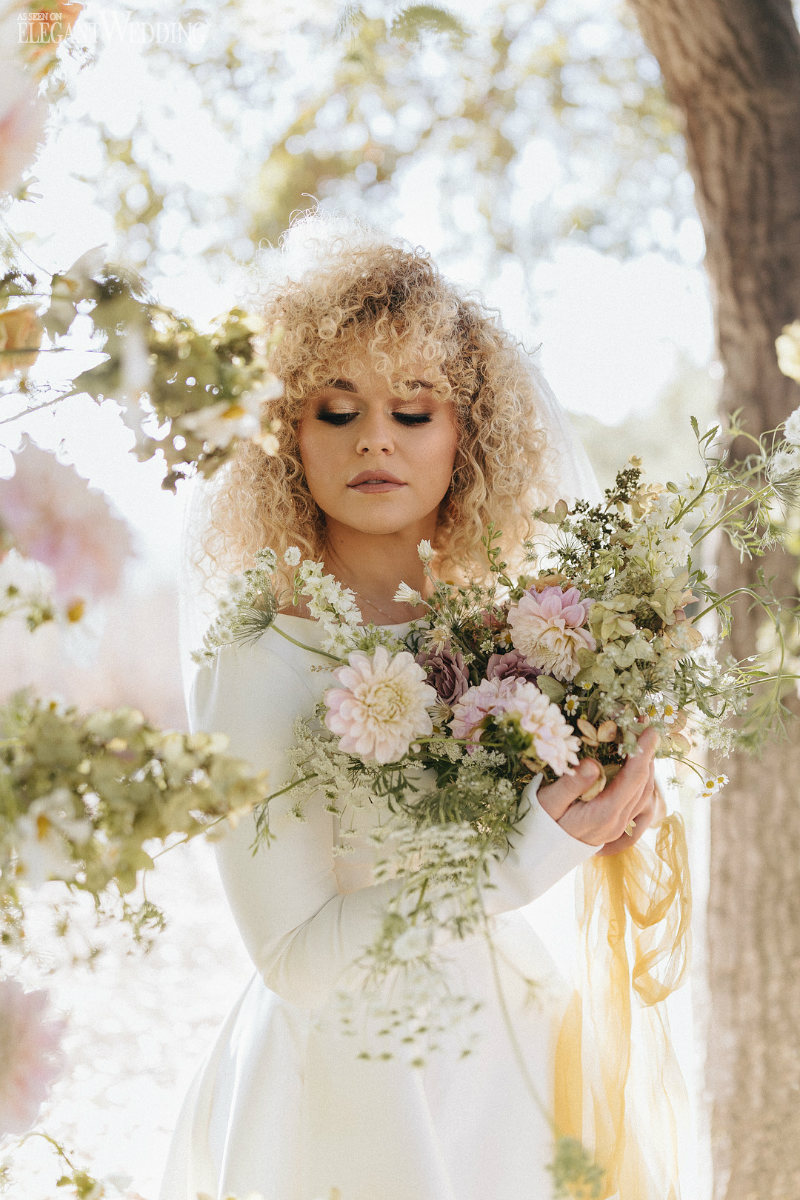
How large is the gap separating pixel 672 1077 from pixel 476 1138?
12.5 inches

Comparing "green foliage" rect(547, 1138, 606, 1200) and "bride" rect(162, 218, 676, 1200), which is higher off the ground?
"bride" rect(162, 218, 676, 1200)

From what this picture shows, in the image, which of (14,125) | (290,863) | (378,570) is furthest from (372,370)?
(14,125)

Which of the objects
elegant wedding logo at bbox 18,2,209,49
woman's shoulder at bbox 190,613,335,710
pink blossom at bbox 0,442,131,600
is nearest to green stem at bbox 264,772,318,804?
woman's shoulder at bbox 190,613,335,710

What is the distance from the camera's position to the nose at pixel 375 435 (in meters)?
1.23

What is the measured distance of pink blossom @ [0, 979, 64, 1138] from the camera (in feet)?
1.62

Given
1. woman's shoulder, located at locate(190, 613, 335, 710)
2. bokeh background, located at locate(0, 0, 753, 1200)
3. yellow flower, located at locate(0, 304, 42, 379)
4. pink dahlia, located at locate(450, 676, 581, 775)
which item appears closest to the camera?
yellow flower, located at locate(0, 304, 42, 379)

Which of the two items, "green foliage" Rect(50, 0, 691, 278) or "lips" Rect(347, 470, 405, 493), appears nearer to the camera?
"lips" Rect(347, 470, 405, 493)

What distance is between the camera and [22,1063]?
495 millimetres

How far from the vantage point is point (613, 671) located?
0.98m

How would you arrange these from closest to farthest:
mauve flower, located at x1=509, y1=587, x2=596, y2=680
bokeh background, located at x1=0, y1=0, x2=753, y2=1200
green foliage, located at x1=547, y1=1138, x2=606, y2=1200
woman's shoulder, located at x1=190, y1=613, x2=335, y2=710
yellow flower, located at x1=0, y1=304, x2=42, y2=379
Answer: yellow flower, located at x1=0, y1=304, x2=42, y2=379, green foliage, located at x1=547, y1=1138, x2=606, y2=1200, mauve flower, located at x1=509, y1=587, x2=596, y2=680, woman's shoulder, located at x1=190, y1=613, x2=335, y2=710, bokeh background, located at x1=0, y1=0, x2=753, y2=1200

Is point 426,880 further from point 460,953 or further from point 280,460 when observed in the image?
point 280,460

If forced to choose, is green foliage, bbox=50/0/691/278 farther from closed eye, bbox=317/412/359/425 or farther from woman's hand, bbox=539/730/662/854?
woman's hand, bbox=539/730/662/854

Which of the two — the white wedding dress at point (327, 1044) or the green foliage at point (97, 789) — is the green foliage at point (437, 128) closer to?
the white wedding dress at point (327, 1044)

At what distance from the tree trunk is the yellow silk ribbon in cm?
74
